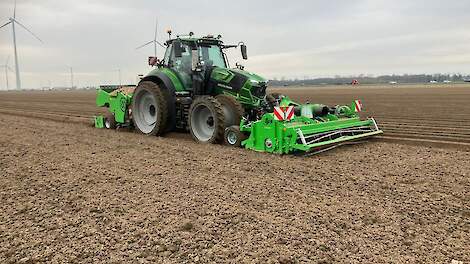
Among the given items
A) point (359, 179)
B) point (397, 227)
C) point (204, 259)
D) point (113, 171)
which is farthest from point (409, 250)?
point (113, 171)

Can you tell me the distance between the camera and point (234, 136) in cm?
870

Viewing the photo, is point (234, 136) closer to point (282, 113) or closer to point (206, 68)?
point (282, 113)

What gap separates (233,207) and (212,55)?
6165 mm

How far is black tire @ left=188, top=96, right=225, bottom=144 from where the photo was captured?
8.91 meters

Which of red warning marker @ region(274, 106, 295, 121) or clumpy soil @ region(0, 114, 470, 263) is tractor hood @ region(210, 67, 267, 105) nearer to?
red warning marker @ region(274, 106, 295, 121)

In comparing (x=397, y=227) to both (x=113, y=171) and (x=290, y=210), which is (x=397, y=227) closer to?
(x=290, y=210)

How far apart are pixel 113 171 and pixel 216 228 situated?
2.90 m

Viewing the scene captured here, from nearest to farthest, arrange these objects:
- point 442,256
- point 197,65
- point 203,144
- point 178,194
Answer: point 442,256
point 178,194
point 203,144
point 197,65

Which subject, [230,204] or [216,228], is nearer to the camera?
[216,228]

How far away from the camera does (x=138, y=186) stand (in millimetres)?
5770

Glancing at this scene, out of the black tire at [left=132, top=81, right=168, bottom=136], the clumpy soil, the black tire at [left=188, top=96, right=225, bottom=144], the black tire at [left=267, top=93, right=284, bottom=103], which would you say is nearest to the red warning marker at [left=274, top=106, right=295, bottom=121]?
the clumpy soil

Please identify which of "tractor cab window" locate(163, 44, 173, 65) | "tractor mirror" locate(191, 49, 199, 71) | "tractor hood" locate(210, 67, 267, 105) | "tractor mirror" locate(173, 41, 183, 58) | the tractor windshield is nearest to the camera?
"tractor hood" locate(210, 67, 267, 105)

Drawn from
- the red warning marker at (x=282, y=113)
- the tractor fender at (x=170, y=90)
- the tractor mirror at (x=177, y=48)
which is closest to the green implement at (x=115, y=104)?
the tractor fender at (x=170, y=90)

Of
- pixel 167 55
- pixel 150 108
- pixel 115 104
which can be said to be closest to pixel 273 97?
pixel 167 55
